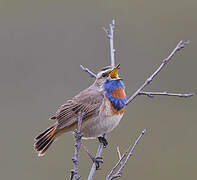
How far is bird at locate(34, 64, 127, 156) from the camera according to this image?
266 inches

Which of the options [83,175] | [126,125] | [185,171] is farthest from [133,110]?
[83,175]

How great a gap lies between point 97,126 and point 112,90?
0.37m

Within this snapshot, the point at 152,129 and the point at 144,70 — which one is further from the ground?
the point at 144,70

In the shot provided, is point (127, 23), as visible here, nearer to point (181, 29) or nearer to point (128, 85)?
point (181, 29)

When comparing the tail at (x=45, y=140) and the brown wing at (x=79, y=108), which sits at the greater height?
the brown wing at (x=79, y=108)

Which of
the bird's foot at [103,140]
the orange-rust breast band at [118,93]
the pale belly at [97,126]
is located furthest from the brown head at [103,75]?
the bird's foot at [103,140]

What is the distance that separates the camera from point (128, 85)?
11.5 metres

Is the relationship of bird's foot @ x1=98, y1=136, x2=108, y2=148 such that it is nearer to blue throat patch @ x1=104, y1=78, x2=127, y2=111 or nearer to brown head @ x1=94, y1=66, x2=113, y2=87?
blue throat patch @ x1=104, y1=78, x2=127, y2=111

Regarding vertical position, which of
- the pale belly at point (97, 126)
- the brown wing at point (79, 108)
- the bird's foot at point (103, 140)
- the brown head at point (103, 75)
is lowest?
the bird's foot at point (103, 140)

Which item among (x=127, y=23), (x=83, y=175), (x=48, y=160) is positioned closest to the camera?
(x=83, y=175)

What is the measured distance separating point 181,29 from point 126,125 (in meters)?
3.06

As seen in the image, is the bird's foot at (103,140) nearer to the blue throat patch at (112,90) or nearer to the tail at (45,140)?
the blue throat patch at (112,90)

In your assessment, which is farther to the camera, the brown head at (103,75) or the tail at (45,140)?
the brown head at (103,75)

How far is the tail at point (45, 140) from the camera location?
6.82 meters
